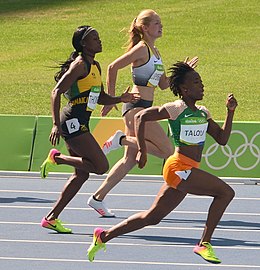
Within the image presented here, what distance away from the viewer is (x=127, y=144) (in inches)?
504

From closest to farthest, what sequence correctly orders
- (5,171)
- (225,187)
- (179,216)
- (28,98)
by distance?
(225,187), (179,216), (5,171), (28,98)

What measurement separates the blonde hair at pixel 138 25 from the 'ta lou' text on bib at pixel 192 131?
2.59m

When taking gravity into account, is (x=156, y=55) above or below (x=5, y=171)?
above

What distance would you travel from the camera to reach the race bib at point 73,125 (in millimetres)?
11703

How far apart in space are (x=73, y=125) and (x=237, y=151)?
14.1 ft

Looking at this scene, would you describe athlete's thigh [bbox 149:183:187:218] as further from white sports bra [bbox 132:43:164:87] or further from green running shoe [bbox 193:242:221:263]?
white sports bra [bbox 132:43:164:87]

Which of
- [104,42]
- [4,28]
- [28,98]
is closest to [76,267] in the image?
[28,98]

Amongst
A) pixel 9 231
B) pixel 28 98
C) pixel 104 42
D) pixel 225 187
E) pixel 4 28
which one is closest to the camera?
pixel 225 187

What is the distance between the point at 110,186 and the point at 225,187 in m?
2.72

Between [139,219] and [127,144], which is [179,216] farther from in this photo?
[139,219]

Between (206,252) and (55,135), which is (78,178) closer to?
(55,135)

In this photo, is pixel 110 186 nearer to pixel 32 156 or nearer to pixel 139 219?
pixel 139 219

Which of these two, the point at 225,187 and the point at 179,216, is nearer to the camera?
the point at 225,187

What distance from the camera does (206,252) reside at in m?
10.2
